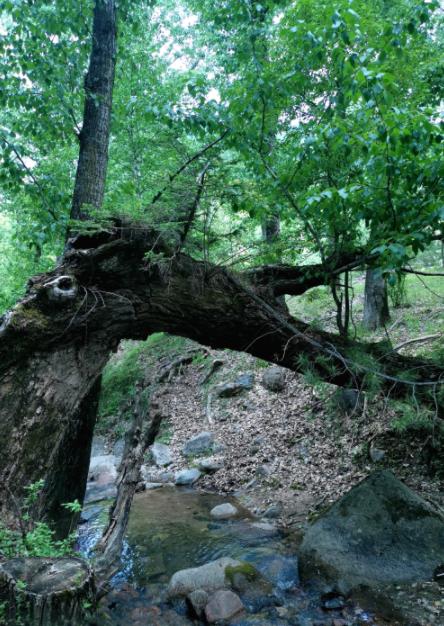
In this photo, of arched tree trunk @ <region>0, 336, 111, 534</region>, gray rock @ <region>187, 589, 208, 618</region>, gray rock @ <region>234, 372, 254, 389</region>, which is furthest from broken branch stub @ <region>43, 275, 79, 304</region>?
gray rock @ <region>234, 372, 254, 389</region>

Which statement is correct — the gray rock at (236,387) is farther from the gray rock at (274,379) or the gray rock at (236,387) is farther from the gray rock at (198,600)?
the gray rock at (198,600)

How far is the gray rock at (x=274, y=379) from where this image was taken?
31.7ft

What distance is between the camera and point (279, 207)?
5520 mm

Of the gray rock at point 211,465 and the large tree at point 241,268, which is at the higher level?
the large tree at point 241,268

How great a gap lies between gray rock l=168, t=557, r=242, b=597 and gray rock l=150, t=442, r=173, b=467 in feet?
14.4

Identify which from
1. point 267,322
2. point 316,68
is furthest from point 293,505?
point 316,68

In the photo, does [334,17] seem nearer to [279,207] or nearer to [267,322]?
[279,207]

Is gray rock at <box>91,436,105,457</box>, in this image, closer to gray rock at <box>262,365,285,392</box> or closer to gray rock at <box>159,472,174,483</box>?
gray rock at <box>159,472,174,483</box>

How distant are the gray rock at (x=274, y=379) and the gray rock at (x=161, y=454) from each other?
2538mm

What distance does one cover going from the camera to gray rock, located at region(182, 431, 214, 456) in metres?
9.05

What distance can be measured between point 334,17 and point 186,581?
5660 millimetres

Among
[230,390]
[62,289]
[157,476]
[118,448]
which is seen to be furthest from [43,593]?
[118,448]

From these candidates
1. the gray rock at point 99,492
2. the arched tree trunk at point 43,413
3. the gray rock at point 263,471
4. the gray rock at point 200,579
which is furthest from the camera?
the gray rock at point 99,492

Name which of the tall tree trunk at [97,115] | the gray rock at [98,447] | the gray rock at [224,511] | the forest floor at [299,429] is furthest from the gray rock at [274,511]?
the gray rock at [98,447]
